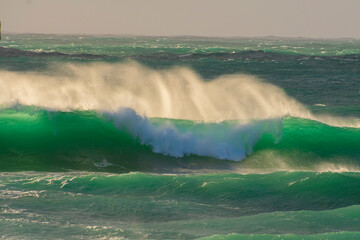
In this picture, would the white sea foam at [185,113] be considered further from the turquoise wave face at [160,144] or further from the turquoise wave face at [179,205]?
the turquoise wave face at [179,205]

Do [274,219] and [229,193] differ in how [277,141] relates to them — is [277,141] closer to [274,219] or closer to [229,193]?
[229,193]

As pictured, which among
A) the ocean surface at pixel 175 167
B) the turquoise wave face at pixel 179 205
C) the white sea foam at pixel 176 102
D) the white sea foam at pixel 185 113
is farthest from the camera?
the white sea foam at pixel 176 102

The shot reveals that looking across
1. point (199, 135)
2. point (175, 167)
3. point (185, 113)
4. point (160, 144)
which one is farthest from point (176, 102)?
point (175, 167)

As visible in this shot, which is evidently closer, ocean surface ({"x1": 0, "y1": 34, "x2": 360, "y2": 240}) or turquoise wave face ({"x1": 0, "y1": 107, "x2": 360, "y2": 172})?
ocean surface ({"x1": 0, "y1": 34, "x2": 360, "y2": 240})

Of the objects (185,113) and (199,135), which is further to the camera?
(185,113)

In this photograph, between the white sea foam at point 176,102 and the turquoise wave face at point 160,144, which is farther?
the white sea foam at point 176,102

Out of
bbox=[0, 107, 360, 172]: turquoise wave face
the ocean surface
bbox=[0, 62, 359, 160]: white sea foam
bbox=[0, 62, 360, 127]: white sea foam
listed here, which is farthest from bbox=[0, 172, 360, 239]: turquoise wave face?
bbox=[0, 62, 360, 127]: white sea foam

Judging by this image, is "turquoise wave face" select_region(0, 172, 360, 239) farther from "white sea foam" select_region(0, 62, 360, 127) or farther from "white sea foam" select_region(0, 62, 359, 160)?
"white sea foam" select_region(0, 62, 360, 127)

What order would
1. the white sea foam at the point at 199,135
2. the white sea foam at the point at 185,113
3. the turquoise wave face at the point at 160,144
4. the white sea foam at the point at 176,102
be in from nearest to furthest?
the turquoise wave face at the point at 160,144 < the white sea foam at the point at 199,135 < the white sea foam at the point at 185,113 < the white sea foam at the point at 176,102

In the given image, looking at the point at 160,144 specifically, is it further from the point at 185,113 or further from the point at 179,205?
the point at 179,205

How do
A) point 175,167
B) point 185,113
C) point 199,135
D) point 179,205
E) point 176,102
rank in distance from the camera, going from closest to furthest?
point 179,205, point 175,167, point 199,135, point 185,113, point 176,102

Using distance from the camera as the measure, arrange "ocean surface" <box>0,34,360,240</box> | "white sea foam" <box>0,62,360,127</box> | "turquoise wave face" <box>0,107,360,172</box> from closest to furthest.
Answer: "ocean surface" <box>0,34,360,240</box> < "turquoise wave face" <box>0,107,360,172</box> < "white sea foam" <box>0,62,360,127</box>

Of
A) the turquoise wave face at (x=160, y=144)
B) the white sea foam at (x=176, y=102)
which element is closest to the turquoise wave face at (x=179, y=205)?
the turquoise wave face at (x=160, y=144)

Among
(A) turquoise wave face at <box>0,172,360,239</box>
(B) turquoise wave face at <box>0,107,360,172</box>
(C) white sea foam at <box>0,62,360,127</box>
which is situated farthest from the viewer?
(C) white sea foam at <box>0,62,360,127</box>
